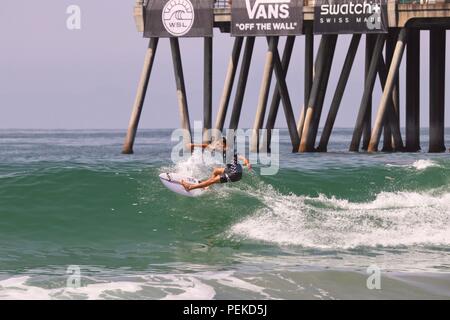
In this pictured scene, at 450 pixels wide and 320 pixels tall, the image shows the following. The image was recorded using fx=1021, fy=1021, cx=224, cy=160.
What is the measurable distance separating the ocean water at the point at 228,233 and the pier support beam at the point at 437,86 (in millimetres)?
9092

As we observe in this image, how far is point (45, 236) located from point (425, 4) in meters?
18.7

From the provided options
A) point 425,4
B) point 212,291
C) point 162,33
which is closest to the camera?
point 212,291

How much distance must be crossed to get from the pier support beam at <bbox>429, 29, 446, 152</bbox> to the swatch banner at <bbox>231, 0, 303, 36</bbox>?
24.2 feet

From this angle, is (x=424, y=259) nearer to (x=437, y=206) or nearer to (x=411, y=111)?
(x=437, y=206)

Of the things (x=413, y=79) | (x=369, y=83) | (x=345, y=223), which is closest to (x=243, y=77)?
(x=369, y=83)

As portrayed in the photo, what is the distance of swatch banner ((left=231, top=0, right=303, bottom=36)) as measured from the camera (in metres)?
35.5

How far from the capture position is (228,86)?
37531 mm

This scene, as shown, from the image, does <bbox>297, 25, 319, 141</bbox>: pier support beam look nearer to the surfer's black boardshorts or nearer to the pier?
the pier

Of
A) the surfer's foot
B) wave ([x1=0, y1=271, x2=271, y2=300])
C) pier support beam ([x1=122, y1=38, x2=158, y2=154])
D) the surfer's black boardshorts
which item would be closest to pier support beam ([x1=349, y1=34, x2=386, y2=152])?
pier support beam ([x1=122, y1=38, x2=158, y2=154])

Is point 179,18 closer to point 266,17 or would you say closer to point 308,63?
point 266,17

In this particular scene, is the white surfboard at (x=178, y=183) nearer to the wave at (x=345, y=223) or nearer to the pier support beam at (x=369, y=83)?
the wave at (x=345, y=223)

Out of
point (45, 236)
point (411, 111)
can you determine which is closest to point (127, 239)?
point (45, 236)

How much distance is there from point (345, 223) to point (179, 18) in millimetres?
17264
